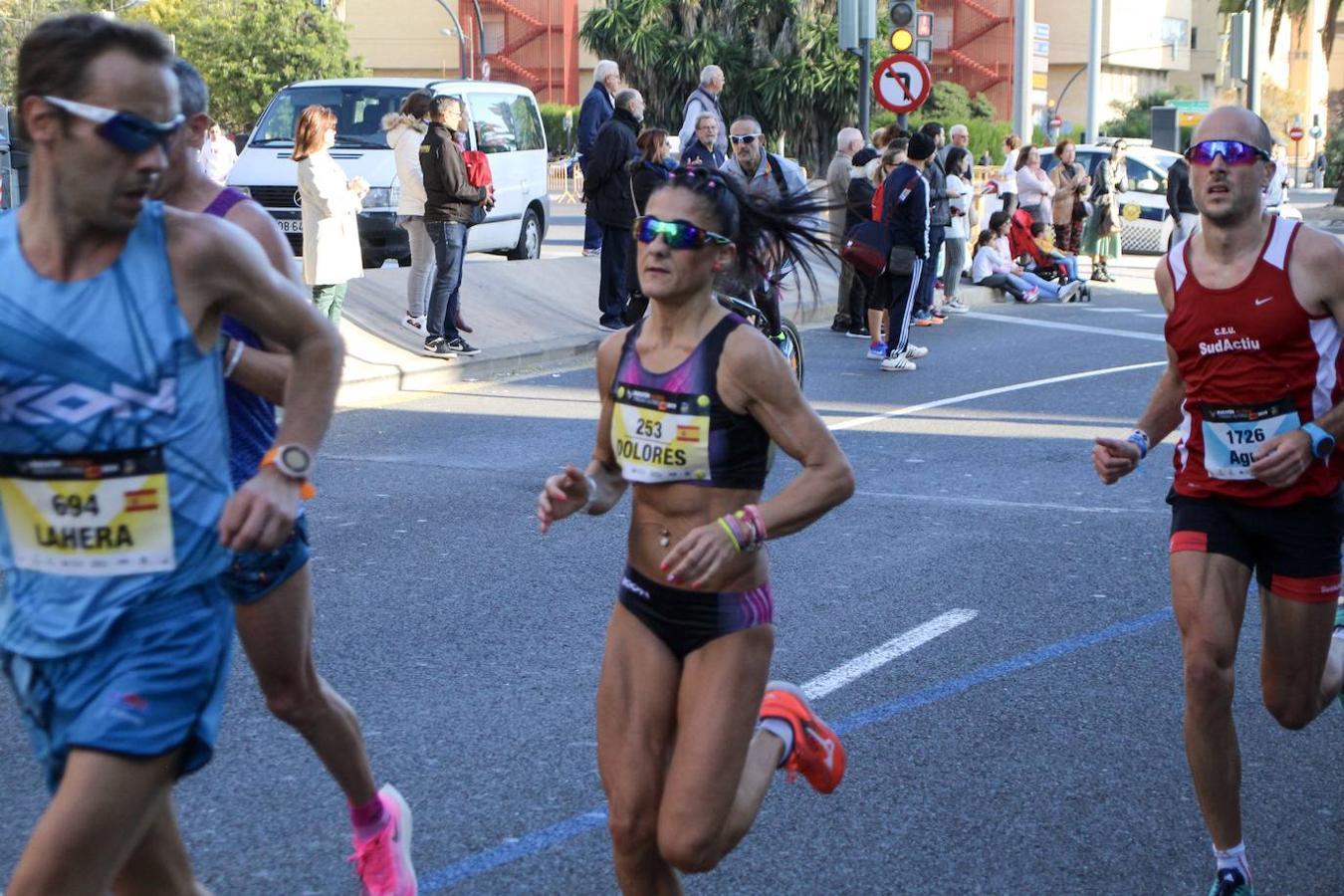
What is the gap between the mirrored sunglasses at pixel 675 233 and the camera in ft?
13.0

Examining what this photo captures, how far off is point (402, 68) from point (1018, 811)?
240 feet

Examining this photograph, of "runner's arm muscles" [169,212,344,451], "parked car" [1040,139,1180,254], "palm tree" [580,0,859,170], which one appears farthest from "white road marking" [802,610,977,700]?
"palm tree" [580,0,859,170]

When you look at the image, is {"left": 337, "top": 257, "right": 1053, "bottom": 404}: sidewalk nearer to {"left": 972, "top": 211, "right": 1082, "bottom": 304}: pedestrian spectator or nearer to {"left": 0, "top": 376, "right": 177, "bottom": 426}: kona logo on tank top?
{"left": 972, "top": 211, "right": 1082, "bottom": 304}: pedestrian spectator

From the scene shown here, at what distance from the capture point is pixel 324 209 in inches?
487

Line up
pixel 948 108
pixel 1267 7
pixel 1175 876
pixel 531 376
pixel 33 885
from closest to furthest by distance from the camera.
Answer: pixel 33 885
pixel 1175 876
pixel 531 376
pixel 1267 7
pixel 948 108

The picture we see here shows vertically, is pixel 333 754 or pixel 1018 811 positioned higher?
pixel 333 754

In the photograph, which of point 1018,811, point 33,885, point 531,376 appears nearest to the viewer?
point 33,885

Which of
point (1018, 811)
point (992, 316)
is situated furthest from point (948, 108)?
point (1018, 811)

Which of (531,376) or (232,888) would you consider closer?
(232,888)

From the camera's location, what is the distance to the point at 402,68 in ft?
246

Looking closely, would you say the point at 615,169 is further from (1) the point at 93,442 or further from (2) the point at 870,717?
(1) the point at 93,442

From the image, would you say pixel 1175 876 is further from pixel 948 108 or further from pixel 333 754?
pixel 948 108

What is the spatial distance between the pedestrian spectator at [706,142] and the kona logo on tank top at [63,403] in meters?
12.5

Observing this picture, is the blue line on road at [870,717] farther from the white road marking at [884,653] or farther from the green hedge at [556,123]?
the green hedge at [556,123]
